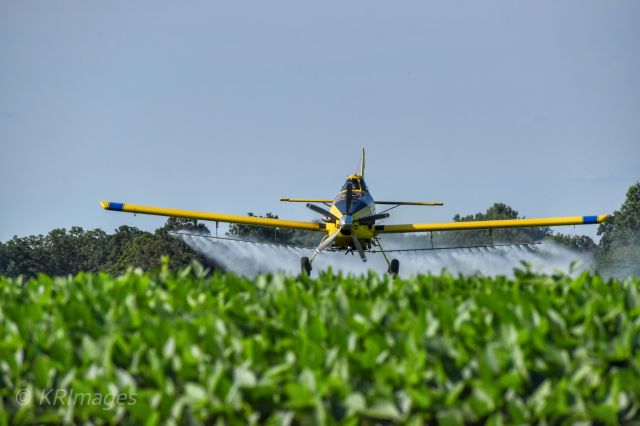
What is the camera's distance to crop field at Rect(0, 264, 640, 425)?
5117 millimetres

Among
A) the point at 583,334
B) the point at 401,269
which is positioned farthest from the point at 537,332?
the point at 401,269

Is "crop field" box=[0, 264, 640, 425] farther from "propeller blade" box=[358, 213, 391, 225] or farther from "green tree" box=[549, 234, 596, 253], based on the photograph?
"green tree" box=[549, 234, 596, 253]

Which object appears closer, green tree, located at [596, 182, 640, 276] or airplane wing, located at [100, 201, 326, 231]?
airplane wing, located at [100, 201, 326, 231]

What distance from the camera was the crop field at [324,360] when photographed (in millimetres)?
5117

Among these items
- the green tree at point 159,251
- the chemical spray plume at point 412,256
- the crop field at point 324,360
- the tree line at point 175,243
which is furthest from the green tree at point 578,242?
the crop field at point 324,360

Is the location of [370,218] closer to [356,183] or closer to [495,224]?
[356,183]

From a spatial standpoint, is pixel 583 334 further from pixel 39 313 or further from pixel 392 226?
pixel 392 226

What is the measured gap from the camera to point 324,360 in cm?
545

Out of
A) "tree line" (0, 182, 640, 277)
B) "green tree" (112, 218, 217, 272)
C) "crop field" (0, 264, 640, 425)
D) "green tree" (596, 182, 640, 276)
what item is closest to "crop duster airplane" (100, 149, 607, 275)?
"crop field" (0, 264, 640, 425)
